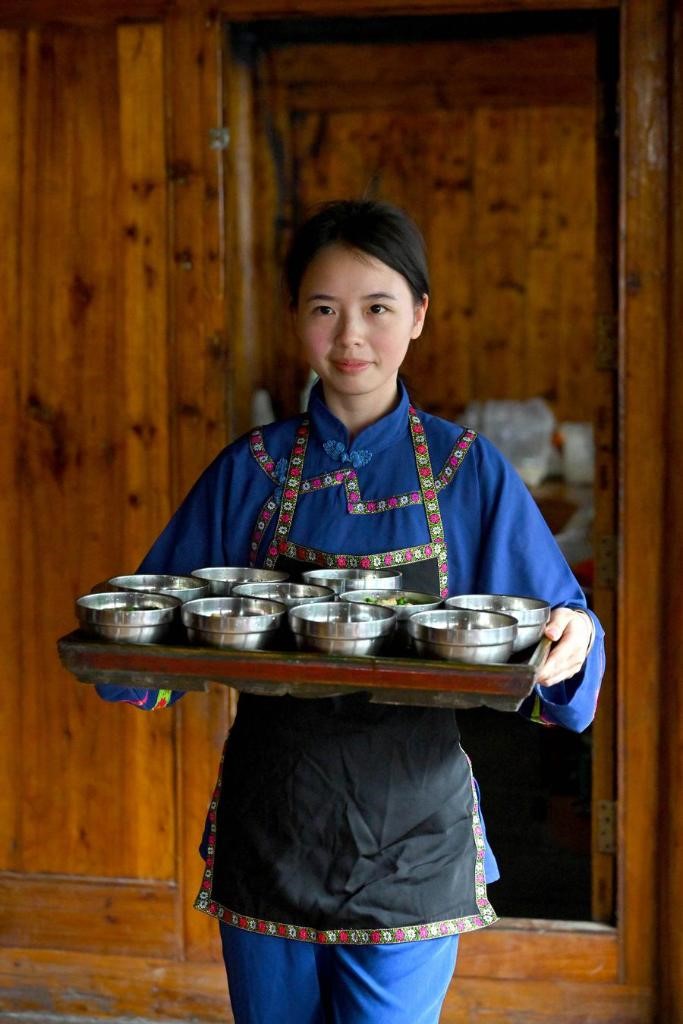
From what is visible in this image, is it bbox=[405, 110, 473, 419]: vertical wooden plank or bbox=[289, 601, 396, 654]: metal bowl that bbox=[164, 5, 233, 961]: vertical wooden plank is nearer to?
bbox=[289, 601, 396, 654]: metal bowl

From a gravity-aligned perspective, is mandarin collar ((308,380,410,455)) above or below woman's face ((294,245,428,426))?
below

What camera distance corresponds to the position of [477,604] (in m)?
1.75

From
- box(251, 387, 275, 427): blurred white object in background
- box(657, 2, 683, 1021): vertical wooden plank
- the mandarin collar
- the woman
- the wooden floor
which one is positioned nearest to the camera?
the woman

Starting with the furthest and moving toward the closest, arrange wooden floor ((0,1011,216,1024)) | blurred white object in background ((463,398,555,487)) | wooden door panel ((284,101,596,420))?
wooden door panel ((284,101,596,420)) → blurred white object in background ((463,398,555,487)) → wooden floor ((0,1011,216,1024))

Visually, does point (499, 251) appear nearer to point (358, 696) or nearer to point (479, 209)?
point (479, 209)

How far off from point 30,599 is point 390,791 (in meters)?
1.47

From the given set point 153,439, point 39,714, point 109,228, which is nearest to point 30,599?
point 39,714

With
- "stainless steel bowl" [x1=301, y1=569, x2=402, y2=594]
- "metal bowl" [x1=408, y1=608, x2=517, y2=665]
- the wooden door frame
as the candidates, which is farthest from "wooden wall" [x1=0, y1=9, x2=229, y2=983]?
"metal bowl" [x1=408, y1=608, x2=517, y2=665]

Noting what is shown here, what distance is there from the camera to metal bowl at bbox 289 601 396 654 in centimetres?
158

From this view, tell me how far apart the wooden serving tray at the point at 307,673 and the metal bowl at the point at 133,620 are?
0.02m

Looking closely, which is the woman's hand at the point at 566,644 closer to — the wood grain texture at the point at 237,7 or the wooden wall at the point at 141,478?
the wooden wall at the point at 141,478

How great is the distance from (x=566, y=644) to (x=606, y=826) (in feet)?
4.23

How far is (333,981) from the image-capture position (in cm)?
177

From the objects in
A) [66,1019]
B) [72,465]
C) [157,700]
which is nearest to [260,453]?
[157,700]
